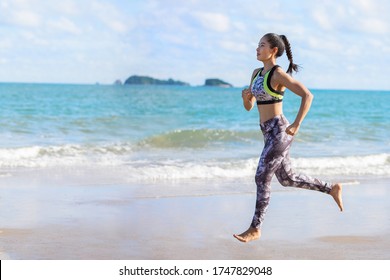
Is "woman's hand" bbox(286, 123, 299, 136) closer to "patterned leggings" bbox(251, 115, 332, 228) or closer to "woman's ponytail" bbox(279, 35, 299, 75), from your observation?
"patterned leggings" bbox(251, 115, 332, 228)

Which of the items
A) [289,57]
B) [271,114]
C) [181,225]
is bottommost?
[181,225]

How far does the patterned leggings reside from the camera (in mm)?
6223

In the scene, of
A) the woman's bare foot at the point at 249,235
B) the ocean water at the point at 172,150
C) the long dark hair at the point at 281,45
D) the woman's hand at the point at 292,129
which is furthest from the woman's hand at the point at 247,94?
the ocean water at the point at 172,150

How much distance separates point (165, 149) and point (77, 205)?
10.4 metres

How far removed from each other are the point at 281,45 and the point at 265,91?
46cm

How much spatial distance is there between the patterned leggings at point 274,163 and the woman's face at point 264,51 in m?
0.54

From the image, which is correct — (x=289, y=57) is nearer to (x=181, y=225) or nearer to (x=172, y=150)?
(x=181, y=225)

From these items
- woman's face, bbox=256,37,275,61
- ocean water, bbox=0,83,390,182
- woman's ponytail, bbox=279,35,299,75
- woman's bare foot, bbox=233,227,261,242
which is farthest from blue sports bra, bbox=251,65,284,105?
ocean water, bbox=0,83,390,182

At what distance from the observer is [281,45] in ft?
20.6

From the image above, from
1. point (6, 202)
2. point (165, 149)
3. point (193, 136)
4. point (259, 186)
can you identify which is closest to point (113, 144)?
point (165, 149)

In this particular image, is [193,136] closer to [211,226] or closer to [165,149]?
[165,149]

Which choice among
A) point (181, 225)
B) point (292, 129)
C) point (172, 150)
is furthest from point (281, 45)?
point (172, 150)

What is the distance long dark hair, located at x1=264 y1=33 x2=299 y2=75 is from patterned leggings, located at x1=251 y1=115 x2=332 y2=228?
0.48 m

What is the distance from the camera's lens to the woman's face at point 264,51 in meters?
6.21
